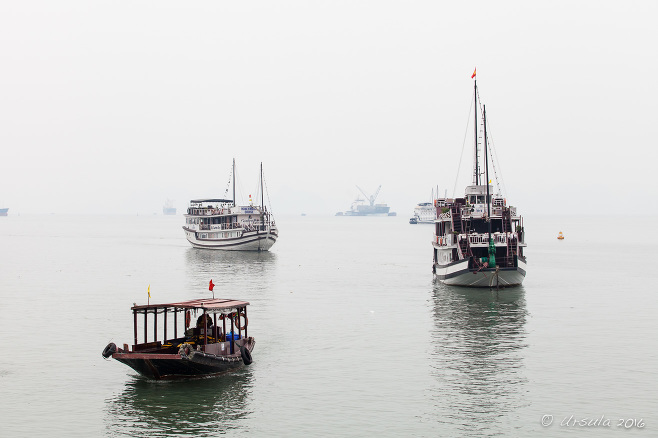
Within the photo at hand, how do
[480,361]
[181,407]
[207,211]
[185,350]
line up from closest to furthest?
[181,407], [185,350], [480,361], [207,211]

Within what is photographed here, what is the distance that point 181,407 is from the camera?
89.3 feet

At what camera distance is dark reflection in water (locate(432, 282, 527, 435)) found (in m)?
26.4

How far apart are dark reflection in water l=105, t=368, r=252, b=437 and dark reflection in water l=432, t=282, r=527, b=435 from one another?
26.1ft

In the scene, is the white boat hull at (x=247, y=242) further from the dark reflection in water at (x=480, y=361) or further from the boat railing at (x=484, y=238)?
the dark reflection in water at (x=480, y=361)

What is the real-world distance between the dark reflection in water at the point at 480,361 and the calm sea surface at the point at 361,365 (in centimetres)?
11

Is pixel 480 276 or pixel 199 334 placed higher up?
pixel 480 276

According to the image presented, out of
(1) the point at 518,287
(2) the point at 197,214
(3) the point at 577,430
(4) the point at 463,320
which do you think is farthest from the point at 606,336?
(2) the point at 197,214

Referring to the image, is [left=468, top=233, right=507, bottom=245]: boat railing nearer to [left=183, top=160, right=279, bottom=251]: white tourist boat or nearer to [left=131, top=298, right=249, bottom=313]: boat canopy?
[left=131, top=298, right=249, bottom=313]: boat canopy

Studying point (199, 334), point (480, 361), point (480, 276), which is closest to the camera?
point (199, 334)

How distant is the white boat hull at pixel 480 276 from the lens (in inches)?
2365

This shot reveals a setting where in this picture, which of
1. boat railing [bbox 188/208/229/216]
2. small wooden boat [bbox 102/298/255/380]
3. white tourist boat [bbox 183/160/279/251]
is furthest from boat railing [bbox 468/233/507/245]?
boat railing [bbox 188/208/229/216]

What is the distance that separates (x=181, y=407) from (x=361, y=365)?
10138 mm

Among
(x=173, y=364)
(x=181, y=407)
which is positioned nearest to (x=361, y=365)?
(x=173, y=364)

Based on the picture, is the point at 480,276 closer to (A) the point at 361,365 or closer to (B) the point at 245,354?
(A) the point at 361,365
